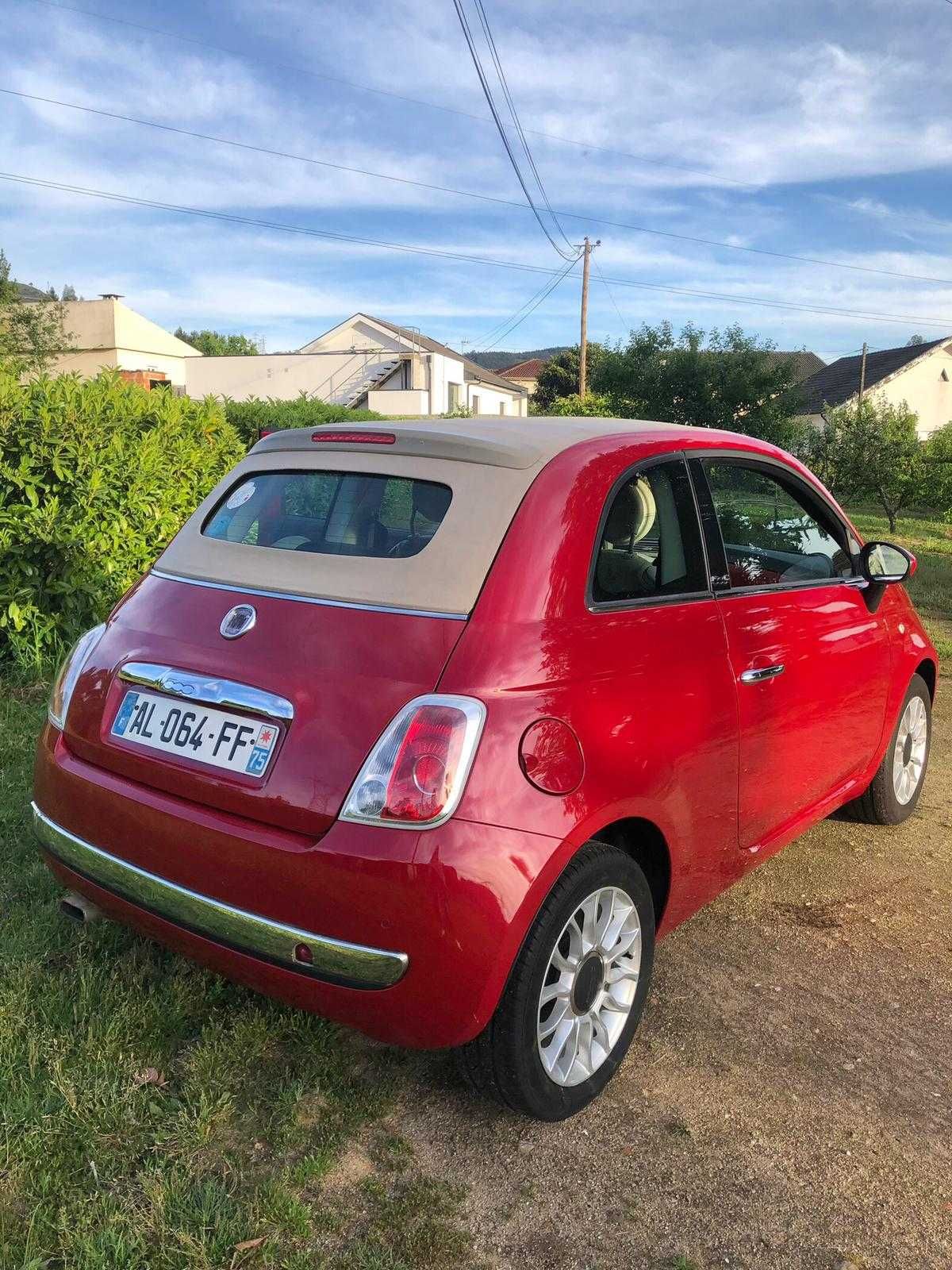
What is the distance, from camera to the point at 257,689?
7.78ft

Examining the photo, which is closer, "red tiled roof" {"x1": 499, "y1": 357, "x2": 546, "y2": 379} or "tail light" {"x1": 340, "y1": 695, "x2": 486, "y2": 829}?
"tail light" {"x1": 340, "y1": 695, "x2": 486, "y2": 829}

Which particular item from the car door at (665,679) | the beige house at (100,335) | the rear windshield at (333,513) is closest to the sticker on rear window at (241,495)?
the rear windshield at (333,513)

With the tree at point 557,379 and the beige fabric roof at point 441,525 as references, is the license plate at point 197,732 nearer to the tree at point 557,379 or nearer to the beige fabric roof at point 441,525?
the beige fabric roof at point 441,525

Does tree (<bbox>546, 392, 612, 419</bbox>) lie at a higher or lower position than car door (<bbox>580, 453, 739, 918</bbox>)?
higher

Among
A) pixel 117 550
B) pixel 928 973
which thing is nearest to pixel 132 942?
pixel 928 973

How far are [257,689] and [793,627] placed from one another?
1795mm

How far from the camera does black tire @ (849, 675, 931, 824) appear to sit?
4.27 metres

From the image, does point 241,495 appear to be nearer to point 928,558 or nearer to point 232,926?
point 232,926

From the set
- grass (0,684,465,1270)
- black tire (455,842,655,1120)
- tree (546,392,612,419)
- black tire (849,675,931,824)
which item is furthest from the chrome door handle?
tree (546,392,612,419)

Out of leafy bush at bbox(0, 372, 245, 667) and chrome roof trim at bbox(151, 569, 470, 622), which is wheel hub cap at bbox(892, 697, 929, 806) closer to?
chrome roof trim at bbox(151, 569, 470, 622)

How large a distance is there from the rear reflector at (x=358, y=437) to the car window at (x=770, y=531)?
1006 millimetres

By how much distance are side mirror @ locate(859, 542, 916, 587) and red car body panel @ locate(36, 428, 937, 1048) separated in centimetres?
93

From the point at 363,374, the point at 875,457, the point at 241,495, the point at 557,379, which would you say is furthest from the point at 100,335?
the point at 241,495

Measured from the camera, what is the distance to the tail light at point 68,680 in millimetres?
2803
